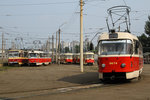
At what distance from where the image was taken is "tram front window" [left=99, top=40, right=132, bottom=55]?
40.6ft

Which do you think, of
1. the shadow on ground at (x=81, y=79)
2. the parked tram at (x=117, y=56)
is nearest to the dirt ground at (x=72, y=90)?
the shadow on ground at (x=81, y=79)

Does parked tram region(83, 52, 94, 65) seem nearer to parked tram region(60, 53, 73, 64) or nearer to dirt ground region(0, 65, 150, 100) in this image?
parked tram region(60, 53, 73, 64)

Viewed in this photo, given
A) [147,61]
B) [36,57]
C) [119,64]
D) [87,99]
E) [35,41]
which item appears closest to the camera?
[87,99]

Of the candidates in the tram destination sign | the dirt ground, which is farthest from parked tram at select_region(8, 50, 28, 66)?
the tram destination sign

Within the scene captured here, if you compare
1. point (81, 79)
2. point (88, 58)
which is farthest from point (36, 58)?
point (81, 79)

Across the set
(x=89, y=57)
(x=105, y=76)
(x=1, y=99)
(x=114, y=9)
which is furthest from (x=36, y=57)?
(x=1, y=99)

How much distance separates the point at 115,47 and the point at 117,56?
59 cm

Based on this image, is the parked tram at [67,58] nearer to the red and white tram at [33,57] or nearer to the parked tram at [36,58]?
the parked tram at [36,58]

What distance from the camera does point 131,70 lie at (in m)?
12.3

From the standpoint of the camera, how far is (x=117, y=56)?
1220 centimetres

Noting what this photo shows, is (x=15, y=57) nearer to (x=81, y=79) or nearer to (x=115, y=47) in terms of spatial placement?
(x=81, y=79)

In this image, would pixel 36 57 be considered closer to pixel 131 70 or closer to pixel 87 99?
pixel 131 70

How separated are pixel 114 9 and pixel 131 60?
5848mm

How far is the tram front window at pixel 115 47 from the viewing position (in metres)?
12.4
